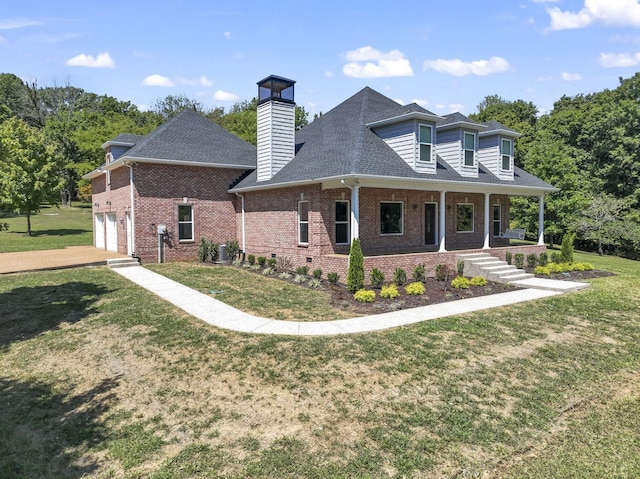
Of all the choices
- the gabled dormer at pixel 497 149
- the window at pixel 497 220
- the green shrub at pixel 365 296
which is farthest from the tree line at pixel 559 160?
the green shrub at pixel 365 296

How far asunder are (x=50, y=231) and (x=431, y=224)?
30761 mm

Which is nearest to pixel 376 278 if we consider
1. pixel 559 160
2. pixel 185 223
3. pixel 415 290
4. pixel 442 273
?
pixel 415 290

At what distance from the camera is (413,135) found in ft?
48.6

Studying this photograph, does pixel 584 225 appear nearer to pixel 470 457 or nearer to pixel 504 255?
pixel 504 255

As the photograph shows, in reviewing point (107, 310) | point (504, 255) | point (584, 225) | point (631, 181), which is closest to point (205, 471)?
point (107, 310)

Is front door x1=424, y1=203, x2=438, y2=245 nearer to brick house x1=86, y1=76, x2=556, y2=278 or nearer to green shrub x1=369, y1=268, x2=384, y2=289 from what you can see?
brick house x1=86, y1=76, x2=556, y2=278

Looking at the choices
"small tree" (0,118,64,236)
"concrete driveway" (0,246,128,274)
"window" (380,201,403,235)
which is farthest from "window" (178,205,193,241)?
"small tree" (0,118,64,236)

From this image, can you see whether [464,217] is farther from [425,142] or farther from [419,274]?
[419,274]

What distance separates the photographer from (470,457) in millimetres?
4465

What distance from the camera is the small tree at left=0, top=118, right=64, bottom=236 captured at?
1080 inches

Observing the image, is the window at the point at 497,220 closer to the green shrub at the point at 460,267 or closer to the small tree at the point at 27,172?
the green shrub at the point at 460,267

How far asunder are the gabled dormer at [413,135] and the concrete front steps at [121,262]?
1182 cm

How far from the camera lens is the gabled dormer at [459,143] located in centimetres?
1691

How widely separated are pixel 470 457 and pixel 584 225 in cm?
2719
